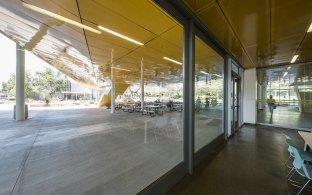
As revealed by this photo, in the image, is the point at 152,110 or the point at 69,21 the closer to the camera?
the point at 69,21

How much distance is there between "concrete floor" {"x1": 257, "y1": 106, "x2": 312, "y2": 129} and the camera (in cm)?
710

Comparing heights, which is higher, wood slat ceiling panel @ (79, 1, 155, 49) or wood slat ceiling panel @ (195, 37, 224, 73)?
wood slat ceiling panel @ (79, 1, 155, 49)

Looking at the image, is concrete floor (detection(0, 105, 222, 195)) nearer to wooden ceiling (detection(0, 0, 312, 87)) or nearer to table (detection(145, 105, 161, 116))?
wooden ceiling (detection(0, 0, 312, 87))

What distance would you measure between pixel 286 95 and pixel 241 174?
283 inches

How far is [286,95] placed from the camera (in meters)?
7.66

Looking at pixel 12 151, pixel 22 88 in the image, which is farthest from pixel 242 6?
pixel 22 88

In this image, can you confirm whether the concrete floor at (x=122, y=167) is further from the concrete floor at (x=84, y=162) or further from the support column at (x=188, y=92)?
the support column at (x=188, y=92)

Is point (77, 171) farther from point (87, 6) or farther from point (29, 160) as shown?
point (87, 6)

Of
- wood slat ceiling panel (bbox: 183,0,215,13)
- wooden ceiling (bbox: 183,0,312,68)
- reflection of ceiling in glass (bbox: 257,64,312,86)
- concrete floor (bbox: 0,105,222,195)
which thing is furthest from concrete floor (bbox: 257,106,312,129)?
wood slat ceiling panel (bbox: 183,0,215,13)

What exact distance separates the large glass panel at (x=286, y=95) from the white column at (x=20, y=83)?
1302cm

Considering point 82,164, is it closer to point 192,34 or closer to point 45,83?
point 192,34

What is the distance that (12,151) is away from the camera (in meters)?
3.77

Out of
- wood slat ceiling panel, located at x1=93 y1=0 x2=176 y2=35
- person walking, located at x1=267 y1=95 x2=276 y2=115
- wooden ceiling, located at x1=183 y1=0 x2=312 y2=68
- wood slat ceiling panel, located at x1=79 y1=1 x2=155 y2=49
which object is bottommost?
person walking, located at x1=267 y1=95 x2=276 y2=115

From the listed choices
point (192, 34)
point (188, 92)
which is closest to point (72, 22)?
point (192, 34)
